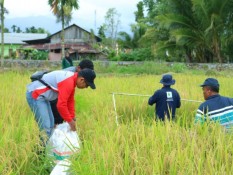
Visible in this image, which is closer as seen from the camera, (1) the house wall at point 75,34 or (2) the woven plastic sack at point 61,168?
(2) the woven plastic sack at point 61,168

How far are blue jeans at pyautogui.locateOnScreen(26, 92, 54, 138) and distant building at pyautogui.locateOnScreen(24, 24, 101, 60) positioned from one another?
22.6 metres

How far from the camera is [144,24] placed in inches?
951

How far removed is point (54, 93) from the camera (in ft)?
12.0

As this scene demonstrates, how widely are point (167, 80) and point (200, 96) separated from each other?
76.6 inches

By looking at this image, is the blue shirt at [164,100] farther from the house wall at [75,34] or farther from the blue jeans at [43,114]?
the house wall at [75,34]

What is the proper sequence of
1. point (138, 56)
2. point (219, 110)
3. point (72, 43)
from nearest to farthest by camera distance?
point (219, 110)
point (138, 56)
point (72, 43)

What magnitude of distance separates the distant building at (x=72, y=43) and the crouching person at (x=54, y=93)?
22627mm

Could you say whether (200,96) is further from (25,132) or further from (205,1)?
(205,1)

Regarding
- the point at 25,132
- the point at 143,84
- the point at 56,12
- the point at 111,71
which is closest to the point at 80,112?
the point at 25,132

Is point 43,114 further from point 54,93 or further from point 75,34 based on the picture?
point 75,34

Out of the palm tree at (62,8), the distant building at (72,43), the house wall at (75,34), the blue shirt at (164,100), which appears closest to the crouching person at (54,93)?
the blue shirt at (164,100)

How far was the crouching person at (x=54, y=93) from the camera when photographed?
3.36 m

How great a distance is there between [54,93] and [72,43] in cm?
2585

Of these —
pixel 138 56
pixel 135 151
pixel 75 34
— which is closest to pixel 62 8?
pixel 138 56
